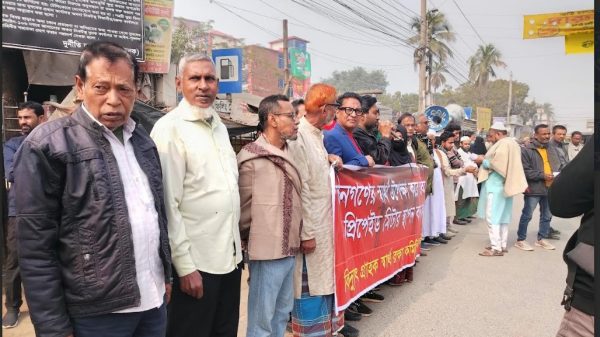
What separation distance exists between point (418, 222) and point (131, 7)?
597 centimetres

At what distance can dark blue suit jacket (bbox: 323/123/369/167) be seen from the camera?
3.50 meters

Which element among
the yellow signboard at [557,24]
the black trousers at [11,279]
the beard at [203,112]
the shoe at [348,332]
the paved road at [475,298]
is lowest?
the paved road at [475,298]

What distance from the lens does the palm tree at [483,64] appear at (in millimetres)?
49125

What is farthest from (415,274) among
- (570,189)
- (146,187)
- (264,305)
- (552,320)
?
(146,187)

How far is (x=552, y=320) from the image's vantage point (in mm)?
3805

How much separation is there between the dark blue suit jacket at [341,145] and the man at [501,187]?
11.3ft

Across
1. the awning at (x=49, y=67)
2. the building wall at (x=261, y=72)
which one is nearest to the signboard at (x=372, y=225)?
the awning at (x=49, y=67)

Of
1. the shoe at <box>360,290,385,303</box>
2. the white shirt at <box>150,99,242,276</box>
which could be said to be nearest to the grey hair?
the white shirt at <box>150,99,242,276</box>

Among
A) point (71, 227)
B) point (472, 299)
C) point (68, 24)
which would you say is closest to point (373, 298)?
point (472, 299)

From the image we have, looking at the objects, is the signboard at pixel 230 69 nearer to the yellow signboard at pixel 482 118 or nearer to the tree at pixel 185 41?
the tree at pixel 185 41

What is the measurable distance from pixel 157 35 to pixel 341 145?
5.68 m

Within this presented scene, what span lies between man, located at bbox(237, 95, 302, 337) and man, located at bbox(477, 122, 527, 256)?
4467 millimetres

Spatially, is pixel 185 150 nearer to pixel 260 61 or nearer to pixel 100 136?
pixel 100 136

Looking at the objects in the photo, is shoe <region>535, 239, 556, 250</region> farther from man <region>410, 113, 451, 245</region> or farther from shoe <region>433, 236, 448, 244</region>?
man <region>410, 113, 451, 245</region>
